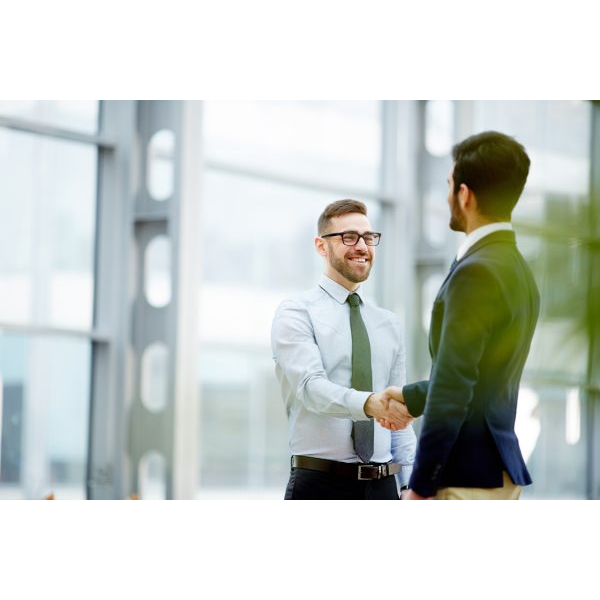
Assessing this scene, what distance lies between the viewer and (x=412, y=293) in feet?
24.4

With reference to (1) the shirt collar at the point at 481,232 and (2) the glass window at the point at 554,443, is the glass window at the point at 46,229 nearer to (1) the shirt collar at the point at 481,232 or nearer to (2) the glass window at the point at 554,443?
(1) the shirt collar at the point at 481,232

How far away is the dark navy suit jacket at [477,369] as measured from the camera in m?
2.21

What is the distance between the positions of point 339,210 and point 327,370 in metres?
0.49

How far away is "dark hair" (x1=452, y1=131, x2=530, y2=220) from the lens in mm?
2350

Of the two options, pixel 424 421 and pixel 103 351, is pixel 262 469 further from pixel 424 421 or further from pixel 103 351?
pixel 424 421

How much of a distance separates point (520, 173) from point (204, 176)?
4.29 m

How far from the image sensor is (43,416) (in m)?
5.95

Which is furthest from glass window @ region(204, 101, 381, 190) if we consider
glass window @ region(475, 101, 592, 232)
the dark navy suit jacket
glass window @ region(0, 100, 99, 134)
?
the dark navy suit jacket

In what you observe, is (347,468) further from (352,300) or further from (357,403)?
(352,300)

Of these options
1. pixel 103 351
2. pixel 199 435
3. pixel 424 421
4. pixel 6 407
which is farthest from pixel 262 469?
pixel 424 421

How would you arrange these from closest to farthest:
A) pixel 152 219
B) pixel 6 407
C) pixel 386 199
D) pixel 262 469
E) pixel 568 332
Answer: pixel 568 332, pixel 6 407, pixel 152 219, pixel 262 469, pixel 386 199

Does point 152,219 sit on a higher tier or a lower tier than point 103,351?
higher

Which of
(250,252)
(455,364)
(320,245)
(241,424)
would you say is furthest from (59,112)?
(455,364)

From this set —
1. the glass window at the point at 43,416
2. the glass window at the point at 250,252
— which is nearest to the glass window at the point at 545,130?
the glass window at the point at 250,252
